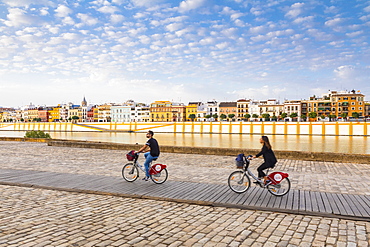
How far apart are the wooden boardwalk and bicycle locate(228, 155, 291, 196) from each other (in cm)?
15

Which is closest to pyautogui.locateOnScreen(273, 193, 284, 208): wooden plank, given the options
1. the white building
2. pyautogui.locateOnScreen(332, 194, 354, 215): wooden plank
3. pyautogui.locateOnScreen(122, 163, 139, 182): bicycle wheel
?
pyautogui.locateOnScreen(332, 194, 354, 215): wooden plank

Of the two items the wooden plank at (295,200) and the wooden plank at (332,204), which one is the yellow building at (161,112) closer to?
the wooden plank at (295,200)

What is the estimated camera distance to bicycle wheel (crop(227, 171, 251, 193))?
7.27m

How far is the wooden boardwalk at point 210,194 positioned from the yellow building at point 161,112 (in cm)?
12300

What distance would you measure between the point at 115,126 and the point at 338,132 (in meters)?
64.3

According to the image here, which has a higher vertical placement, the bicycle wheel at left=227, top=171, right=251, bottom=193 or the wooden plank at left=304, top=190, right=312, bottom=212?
the bicycle wheel at left=227, top=171, right=251, bottom=193

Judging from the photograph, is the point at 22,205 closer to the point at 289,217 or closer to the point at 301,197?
the point at 289,217

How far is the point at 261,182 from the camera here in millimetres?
7207

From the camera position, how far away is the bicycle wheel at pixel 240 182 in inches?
286

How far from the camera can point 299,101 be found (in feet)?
380

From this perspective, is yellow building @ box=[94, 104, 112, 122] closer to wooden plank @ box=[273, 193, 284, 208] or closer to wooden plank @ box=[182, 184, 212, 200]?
wooden plank @ box=[182, 184, 212, 200]

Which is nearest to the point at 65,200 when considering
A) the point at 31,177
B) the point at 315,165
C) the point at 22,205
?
the point at 22,205

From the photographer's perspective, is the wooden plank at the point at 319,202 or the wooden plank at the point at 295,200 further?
the wooden plank at the point at 295,200

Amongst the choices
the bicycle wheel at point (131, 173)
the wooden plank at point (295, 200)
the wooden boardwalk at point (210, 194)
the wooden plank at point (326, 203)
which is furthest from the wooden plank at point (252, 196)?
the bicycle wheel at point (131, 173)
